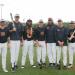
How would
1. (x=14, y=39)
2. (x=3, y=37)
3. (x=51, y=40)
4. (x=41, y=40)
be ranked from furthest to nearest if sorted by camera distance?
(x=41, y=40) → (x=51, y=40) → (x=14, y=39) → (x=3, y=37)

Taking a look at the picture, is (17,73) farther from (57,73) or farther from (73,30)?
(73,30)

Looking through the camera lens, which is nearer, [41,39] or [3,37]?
[3,37]

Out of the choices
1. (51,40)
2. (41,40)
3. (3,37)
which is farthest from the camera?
(41,40)

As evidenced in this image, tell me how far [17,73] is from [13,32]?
1900 millimetres

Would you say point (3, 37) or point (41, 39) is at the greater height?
point (3, 37)

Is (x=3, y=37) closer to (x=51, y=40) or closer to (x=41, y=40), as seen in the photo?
(x=41, y=40)

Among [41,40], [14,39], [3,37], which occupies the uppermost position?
A: [3,37]

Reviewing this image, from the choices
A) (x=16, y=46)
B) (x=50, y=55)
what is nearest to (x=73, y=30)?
(x=50, y=55)

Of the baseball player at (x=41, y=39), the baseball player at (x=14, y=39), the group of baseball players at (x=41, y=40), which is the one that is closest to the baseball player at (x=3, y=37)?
the group of baseball players at (x=41, y=40)

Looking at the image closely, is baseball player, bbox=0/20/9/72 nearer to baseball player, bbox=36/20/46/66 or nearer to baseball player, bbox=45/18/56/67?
baseball player, bbox=36/20/46/66

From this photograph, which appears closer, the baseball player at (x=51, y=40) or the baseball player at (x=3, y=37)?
the baseball player at (x=3, y=37)

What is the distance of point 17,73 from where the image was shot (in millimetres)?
14500

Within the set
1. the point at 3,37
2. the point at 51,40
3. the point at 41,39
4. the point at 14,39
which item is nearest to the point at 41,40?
the point at 41,39

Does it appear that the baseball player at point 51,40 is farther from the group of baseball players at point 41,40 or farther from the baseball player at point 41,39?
the baseball player at point 41,39
